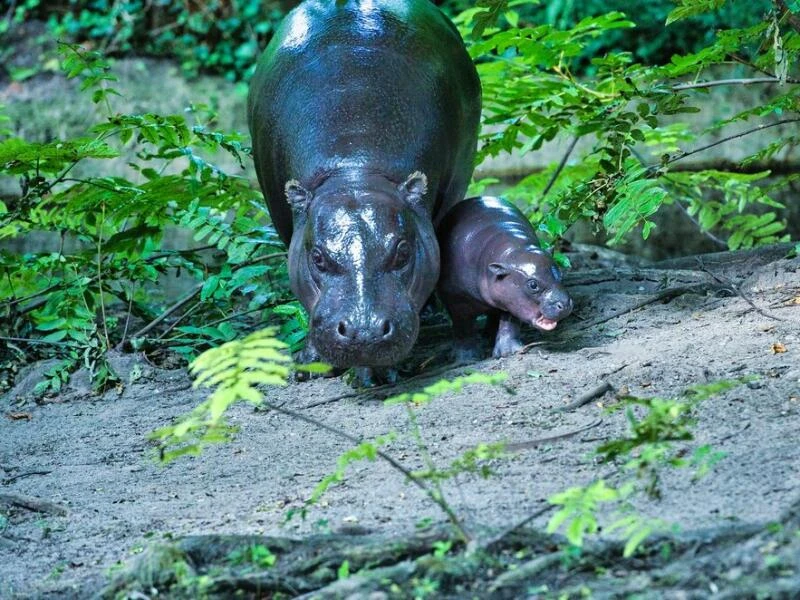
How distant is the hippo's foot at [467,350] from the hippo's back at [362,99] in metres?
0.74

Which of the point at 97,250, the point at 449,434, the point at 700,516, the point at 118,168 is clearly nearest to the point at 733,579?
the point at 700,516

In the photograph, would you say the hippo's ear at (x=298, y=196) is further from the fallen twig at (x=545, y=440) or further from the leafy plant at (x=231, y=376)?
the leafy plant at (x=231, y=376)

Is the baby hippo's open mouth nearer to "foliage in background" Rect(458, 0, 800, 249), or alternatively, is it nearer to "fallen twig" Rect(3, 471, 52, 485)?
"foliage in background" Rect(458, 0, 800, 249)

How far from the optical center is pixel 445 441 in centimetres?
426

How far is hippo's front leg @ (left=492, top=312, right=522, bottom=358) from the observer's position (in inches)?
219

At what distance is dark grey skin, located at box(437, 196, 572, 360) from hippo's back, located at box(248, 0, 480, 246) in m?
0.25

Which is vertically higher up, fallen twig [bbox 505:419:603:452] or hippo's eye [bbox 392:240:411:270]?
hippo's eye [bbox 392:240:411:270]

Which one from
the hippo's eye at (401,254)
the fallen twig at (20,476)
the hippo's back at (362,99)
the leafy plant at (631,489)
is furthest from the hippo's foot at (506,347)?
the fallen twig at (20,476)

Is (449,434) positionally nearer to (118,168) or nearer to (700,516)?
(700,516)

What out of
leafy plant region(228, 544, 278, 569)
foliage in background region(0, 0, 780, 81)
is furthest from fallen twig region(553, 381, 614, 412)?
foliage in background region(0, 0, 780, 81)

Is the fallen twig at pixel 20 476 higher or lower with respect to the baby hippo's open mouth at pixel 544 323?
lower

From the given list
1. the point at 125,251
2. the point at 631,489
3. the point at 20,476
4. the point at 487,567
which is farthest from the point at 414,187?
the point at 487,567

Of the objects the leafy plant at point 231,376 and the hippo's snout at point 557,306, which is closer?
the leafy plant at point 231,376

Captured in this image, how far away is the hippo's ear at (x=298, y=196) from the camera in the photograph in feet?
18.3
